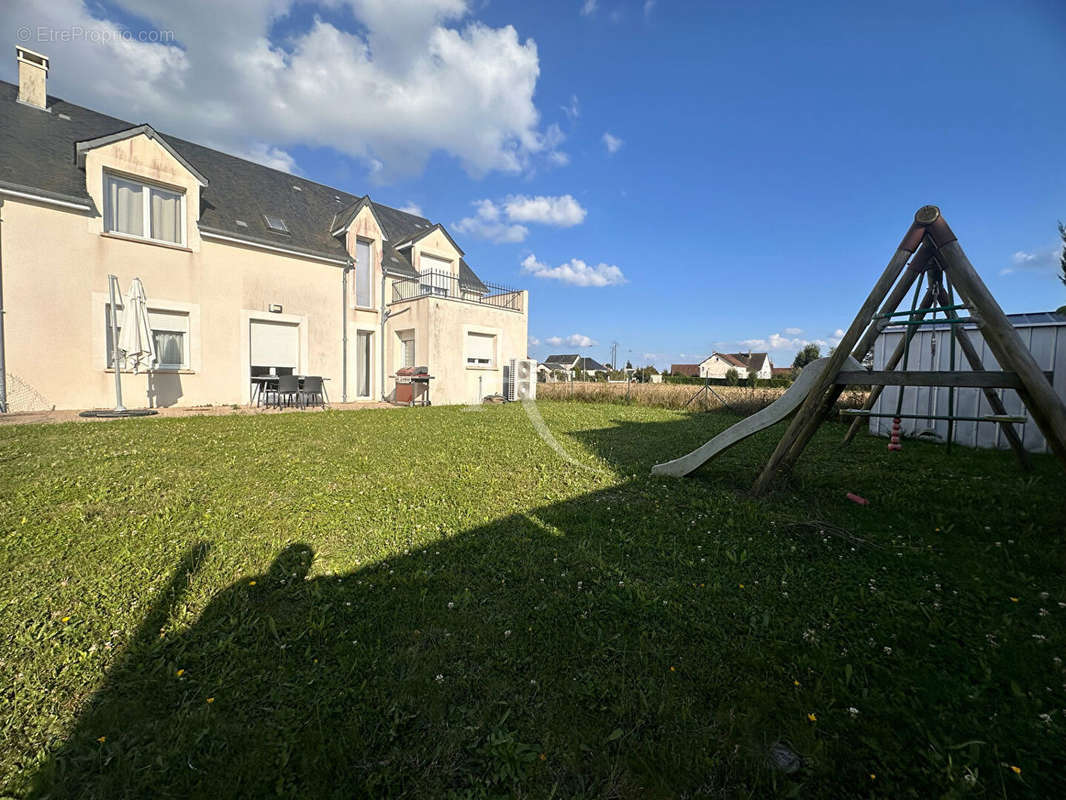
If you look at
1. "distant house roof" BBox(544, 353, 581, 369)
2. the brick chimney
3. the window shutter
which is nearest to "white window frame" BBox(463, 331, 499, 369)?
the window shutter

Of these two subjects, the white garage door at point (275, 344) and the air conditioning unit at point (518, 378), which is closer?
the white garage door at point (275, 344)

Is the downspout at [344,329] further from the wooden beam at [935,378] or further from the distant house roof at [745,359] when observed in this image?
the distant house roof at [745,359]

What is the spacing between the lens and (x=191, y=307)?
11.9m

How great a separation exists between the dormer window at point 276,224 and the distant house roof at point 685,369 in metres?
74.6

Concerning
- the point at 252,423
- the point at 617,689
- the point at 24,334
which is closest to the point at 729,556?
the point at 617,689

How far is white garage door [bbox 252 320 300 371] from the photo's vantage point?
13.3 m

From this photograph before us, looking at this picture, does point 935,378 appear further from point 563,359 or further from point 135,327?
point 563,359

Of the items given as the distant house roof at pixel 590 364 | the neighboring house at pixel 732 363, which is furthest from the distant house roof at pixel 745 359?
the distant house roof at pixel 590 364

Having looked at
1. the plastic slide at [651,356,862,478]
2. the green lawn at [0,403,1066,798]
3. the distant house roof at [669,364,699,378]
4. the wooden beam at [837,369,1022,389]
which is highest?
the distant house roof at [669,364,699,378]

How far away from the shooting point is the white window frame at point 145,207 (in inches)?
422

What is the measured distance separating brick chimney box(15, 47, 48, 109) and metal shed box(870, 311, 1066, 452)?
67.1 feet

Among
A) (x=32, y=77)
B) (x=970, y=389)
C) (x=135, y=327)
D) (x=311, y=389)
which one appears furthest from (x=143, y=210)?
(x=970, y=389)

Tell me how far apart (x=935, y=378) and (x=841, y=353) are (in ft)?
2.18

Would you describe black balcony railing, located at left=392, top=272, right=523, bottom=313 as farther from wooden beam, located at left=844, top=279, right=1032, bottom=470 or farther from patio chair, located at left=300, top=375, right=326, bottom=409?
wooden beam, located at left=844, top=279, right=1032, bottom=470
